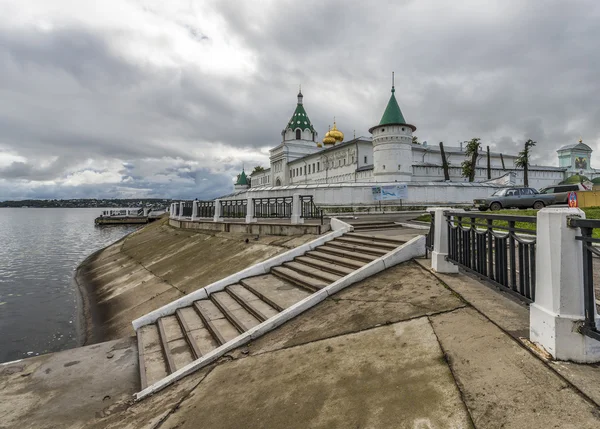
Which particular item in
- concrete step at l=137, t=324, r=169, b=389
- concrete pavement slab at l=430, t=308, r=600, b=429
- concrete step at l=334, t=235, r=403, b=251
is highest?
concrete step at l=334, t=235, r=403, b=251

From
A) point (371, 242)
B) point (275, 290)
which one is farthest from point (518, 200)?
point (275, 290)

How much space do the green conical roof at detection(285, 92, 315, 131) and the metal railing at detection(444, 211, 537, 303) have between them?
6166cm

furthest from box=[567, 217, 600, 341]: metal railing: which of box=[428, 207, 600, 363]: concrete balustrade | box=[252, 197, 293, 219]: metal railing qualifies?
box=[252, 197, 293, 219]: metal railing

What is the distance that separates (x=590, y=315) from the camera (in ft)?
9.88

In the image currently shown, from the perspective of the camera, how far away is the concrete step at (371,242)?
7858 millimetres

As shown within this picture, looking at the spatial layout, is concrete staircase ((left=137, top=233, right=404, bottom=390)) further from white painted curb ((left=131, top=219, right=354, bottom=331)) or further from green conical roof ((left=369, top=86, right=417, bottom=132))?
green conical roof ((left=369, top=86, right=417, bottom=132))

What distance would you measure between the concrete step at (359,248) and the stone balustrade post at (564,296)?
4.39 metres

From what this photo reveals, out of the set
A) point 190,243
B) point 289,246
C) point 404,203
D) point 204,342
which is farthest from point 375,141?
point 204,342

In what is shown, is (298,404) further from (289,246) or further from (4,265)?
(4,265)

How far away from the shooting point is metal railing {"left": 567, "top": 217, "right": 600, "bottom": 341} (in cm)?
297

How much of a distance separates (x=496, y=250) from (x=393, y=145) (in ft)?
117

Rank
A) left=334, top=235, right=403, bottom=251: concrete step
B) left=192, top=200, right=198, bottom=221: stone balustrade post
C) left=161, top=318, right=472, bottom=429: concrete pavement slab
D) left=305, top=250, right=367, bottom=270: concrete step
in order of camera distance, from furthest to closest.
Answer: left=192, top=200, right=198, bottom=221: stone balustrade post < left=334, top=235, right=403, bottom=251: concrete step < left=305, top=250, right=367, bottom=270: concrete step < left=161, top=318, right=472, bottom=429: concrete pavement slab

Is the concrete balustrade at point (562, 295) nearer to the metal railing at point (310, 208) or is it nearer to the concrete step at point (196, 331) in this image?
the concrete step at point (196, 331)

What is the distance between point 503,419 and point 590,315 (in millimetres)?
1432
